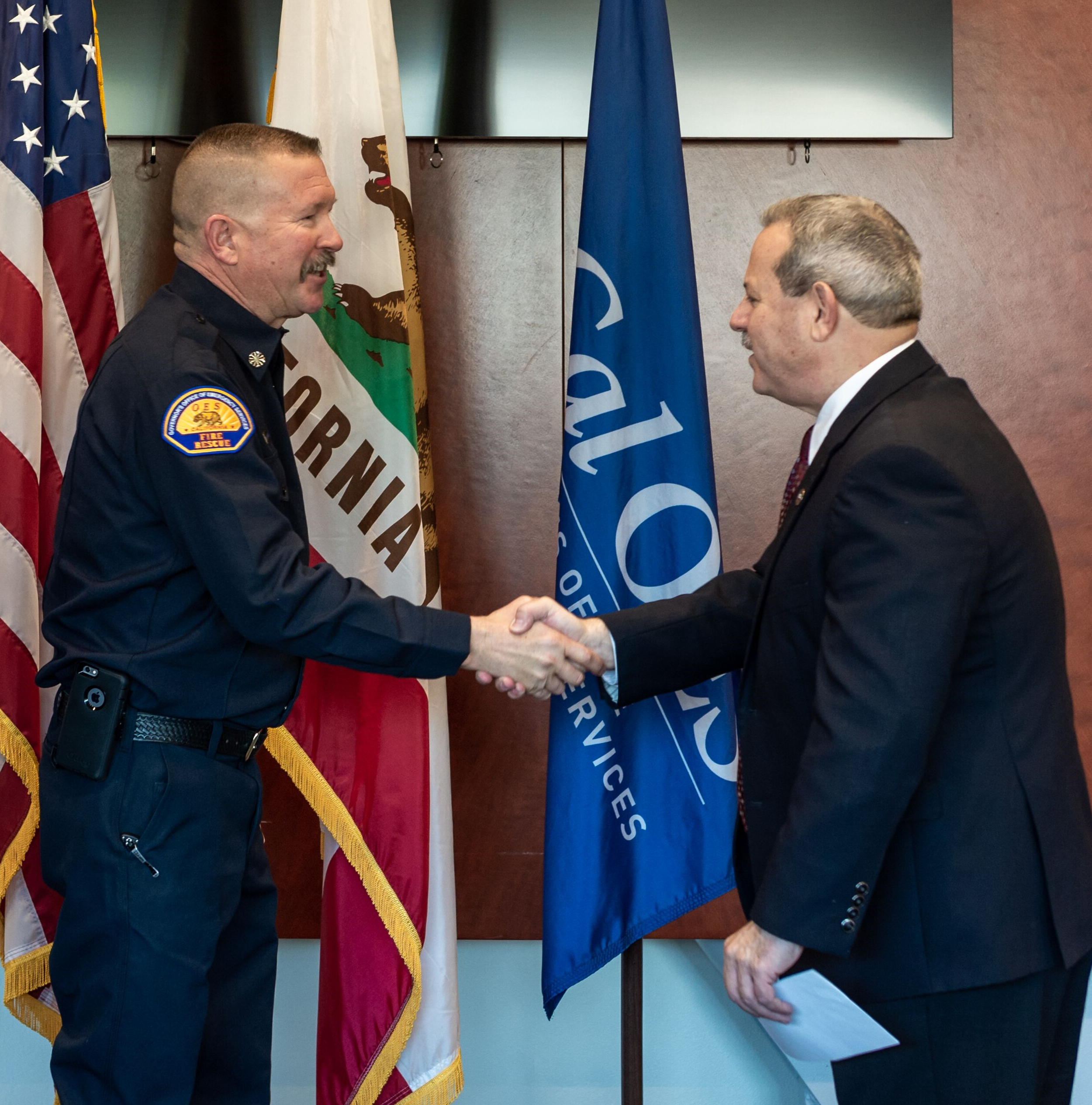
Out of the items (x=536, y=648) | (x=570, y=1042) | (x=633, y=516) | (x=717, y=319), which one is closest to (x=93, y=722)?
(x=536, y=648)

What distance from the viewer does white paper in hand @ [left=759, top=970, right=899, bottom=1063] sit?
53.7 inches

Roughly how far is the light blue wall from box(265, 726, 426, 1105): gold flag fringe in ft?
1.90

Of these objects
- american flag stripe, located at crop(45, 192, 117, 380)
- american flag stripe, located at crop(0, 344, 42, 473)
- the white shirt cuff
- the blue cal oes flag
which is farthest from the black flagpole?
american flag stripe, located at crop(45, 192, 117, 380)

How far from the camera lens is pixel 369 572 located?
2.32m

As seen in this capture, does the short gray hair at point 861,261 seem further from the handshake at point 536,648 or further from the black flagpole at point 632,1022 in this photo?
the black flagpole at point 632,1022

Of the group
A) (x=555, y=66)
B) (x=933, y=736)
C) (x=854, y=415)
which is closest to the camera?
(x=933, y=736)

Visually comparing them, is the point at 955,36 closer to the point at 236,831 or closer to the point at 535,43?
the point at 535,43

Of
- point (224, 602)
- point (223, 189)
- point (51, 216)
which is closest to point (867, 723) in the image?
point (224, 602)

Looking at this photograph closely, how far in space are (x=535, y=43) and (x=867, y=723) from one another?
6.73 feet

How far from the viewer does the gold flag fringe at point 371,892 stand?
2.22 meters

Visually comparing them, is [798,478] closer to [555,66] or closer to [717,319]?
[717,319]

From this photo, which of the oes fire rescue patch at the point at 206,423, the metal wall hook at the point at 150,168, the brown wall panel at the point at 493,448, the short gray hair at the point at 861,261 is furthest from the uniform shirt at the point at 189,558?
the metal wall hook at the point at 150,168

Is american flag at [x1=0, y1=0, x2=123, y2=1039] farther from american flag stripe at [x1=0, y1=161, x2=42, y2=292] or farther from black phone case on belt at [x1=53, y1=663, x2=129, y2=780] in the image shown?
black phone case on belt at [x1=53, y1=663, x2=129, y2=780]

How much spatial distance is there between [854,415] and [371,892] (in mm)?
1279
